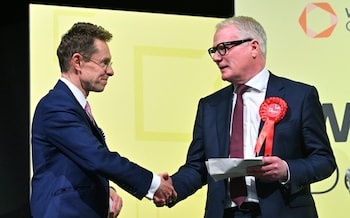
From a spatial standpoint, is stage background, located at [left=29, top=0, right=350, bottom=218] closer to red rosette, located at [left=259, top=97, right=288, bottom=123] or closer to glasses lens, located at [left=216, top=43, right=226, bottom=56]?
glasses lens, located at [left=216, top=43, right=226, bottom=56]

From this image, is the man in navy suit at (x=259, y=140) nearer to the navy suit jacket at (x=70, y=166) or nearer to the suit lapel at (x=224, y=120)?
the suit lapel at (x=224, y=120)

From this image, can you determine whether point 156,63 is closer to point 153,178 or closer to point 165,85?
point 165,85

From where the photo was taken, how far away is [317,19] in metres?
3.44

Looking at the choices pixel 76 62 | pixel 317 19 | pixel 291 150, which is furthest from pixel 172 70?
pixel 291 150

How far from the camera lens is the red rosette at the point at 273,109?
251 cm

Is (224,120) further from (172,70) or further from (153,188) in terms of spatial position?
(172,70)

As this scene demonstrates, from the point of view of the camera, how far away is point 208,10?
355 centimetres

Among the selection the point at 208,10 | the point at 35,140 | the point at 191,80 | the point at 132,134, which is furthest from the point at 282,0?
the point at 35,140

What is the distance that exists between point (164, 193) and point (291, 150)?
18.5 inches

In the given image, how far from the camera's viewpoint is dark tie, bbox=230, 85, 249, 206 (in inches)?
98.3

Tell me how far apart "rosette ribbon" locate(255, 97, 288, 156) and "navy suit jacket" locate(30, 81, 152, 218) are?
43 cm

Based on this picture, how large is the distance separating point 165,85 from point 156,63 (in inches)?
4.3

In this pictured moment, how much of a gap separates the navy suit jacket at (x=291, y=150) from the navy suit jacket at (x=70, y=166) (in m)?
0.31

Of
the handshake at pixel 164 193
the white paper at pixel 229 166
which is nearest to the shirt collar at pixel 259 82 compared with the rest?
the white paper at pixel 229 166
